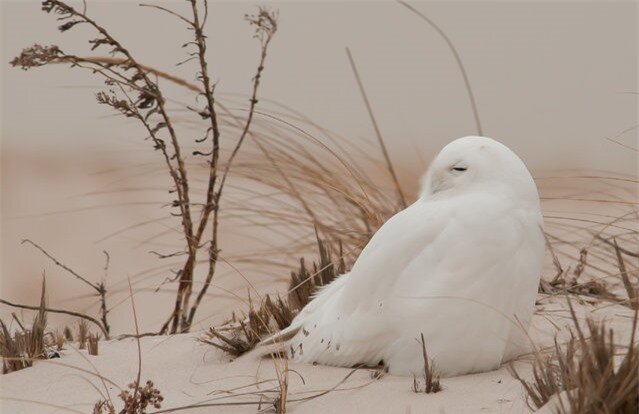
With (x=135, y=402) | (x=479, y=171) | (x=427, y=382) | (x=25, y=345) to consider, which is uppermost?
(x=479, y=171)

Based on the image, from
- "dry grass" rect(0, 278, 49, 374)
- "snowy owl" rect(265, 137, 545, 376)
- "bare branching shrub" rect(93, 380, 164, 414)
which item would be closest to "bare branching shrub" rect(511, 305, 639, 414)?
"snowy owl" rect(265, 137, 545, 376)

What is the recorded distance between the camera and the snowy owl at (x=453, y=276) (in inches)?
189

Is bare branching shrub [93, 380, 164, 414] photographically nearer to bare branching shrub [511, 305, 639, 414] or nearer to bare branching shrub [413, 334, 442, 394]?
bare branching shrub [413, 334, 442, 394]

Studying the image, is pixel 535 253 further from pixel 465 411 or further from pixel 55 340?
pixel 55 340

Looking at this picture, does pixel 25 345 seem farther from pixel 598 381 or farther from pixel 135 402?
pixel 598 381

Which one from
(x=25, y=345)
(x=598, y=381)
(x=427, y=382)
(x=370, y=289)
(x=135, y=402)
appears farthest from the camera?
(x=25, y=345)

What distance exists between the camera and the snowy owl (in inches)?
189

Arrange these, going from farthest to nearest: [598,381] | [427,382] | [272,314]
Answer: [272,314] < [427,382] < [598,381]

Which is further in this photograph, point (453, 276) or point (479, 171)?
point (479, 171)

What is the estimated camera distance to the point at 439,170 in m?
5.07

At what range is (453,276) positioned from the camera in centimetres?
480

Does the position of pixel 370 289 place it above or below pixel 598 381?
above

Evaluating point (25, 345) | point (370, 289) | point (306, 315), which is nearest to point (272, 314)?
point (306, 315)

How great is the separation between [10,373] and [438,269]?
221 centimetres
